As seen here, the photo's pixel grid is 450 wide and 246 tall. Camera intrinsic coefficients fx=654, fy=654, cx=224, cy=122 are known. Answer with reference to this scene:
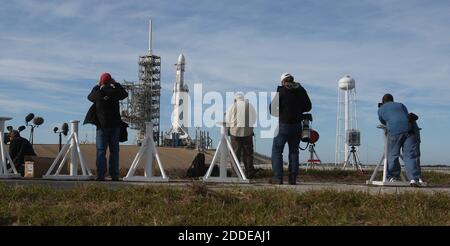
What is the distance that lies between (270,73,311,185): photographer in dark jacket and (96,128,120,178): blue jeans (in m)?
2.82

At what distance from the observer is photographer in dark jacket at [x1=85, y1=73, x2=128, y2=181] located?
1148 centimetres

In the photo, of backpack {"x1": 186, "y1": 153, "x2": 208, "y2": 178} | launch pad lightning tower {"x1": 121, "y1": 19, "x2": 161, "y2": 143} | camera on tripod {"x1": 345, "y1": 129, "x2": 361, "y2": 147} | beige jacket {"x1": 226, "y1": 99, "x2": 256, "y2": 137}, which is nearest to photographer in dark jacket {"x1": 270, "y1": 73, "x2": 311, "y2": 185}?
beige jacket {"x1": 226, "y1": 99, "x2": 256, "y2": 137}

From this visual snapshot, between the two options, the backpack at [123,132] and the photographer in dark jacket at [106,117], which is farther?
the backpack at [123,132]

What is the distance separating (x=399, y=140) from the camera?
11.4m

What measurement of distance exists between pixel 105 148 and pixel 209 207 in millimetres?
5413

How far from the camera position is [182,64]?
3339 inches

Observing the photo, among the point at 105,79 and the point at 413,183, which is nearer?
the point at 413,183

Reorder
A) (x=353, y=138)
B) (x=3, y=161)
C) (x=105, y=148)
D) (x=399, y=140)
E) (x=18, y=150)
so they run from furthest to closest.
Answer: (x=353, y=138)
(x=18, y=150)
(x=3, y=161)
(x=105, y=148)
(x=399, y=140)

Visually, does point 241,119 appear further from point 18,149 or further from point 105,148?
point 18,149

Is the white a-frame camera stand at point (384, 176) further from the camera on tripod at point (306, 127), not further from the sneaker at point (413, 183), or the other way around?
the camera on tripod at point (306, 127)

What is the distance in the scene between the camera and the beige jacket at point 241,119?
45.5 ft

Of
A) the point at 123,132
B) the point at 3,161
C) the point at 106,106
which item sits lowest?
the point at 3,161

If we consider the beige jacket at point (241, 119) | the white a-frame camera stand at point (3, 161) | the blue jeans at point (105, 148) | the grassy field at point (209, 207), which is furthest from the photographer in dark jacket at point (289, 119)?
the white a-frame camera stand at point (3, 161)

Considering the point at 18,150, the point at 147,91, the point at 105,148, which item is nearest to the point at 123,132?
the point at 105,148
